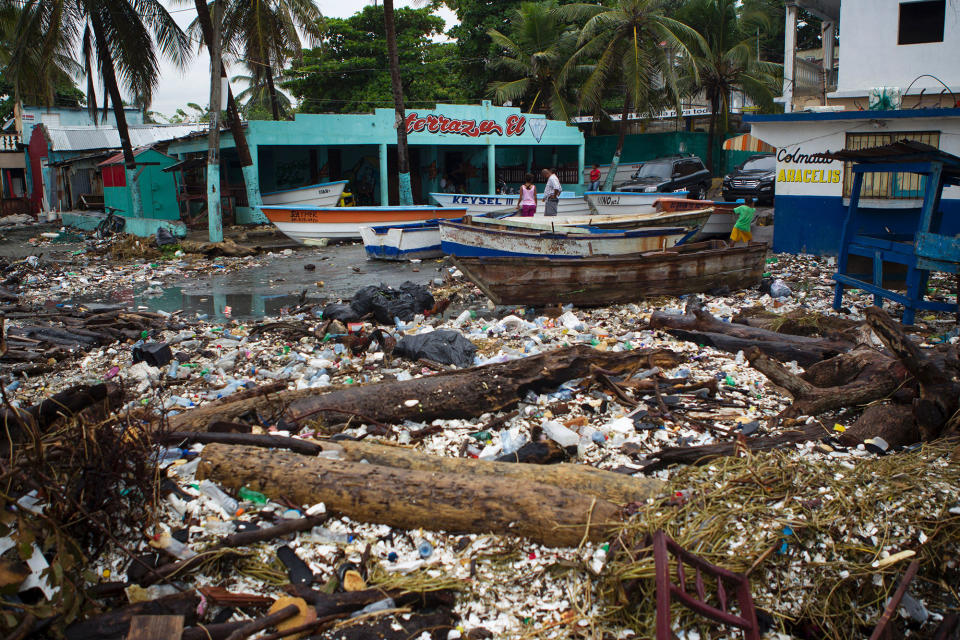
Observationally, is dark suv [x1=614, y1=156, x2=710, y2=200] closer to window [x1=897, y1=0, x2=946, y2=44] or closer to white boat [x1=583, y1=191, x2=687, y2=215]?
white boat [x1=583, y1=191, x2=687, y2=215]

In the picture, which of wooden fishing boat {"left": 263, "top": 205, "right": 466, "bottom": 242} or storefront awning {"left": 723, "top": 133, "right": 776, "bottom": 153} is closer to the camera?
storefront awning {"left": 723, "top": 133, "right": 776, "bottom": 153}

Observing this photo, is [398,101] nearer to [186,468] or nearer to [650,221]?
[650,221]

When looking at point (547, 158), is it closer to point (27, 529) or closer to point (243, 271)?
point (243, 271)

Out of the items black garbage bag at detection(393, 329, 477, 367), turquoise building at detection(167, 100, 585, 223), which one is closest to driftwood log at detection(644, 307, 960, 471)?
black garbage bag at detection(393, 329, 477, 367)

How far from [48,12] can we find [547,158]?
17.7m

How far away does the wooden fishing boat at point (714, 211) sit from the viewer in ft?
50.6

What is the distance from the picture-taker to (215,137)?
1772 cm

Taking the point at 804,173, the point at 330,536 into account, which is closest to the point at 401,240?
the point at 804,173

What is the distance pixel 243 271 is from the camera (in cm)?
1461

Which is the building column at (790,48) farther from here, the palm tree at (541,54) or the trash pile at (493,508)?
the trash pile at (493,508)

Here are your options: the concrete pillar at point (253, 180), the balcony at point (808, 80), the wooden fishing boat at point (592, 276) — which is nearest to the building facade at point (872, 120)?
the balcony at point (808, 80)

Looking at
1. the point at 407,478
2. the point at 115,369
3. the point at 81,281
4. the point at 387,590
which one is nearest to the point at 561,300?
the point at 115,369

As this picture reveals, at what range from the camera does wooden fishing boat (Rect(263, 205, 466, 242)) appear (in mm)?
17469

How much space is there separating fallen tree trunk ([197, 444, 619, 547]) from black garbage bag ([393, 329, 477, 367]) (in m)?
3.18
